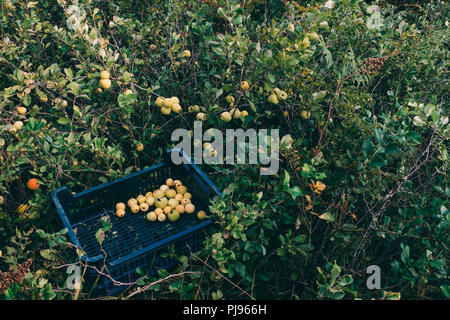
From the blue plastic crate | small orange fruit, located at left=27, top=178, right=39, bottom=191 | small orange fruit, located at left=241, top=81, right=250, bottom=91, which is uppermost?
small orange fruit, located at left=241, top=81, right=250, bottom=91

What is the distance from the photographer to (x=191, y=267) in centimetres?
188

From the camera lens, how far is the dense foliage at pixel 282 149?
1.66 m

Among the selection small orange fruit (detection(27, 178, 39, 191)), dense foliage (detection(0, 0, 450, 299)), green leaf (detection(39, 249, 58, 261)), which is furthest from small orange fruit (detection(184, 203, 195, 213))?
small orange fruit (detection(27, 178, 39, 191))

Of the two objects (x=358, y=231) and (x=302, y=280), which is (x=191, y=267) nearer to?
(x=302, y=280)

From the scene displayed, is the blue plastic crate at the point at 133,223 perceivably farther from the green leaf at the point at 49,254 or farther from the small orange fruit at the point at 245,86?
the small orange fruit at the point at 245,86

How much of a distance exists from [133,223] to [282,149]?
46.1 inches

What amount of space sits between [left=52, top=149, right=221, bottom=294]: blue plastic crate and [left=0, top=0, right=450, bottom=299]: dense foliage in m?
0.09

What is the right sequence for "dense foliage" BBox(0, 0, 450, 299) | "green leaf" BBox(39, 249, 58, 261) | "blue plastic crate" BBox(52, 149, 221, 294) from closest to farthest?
"dense foliage" BBox(0, 0, 450, 299)
"green leaf" BBox(39, 249, 58, 261)
"blue plastic crate" BBox(52, 149, 221, 294)

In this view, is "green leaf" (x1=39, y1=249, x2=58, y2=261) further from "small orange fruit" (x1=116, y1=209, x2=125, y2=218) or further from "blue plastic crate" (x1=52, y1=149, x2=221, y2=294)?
"small orange fruit" (x1=116, y1=209, x2=125, y2=218)

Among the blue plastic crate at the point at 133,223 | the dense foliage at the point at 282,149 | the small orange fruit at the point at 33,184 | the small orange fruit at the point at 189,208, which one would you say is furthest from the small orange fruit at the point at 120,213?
the small orange fruit at the point at 33,184

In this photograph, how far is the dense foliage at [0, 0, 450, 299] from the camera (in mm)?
1662

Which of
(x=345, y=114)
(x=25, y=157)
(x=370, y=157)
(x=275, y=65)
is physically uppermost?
(x=275, y=65)
